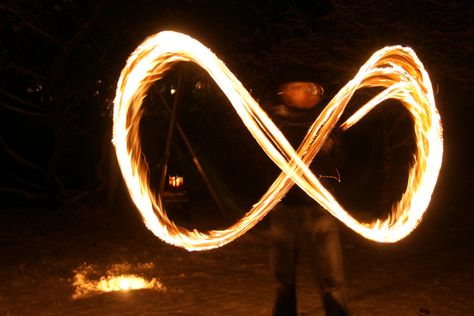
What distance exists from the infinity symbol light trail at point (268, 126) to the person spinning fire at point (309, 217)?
0.43 meters

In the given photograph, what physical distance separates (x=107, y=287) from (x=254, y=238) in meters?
4.41

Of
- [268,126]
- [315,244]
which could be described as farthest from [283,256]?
[268,126]

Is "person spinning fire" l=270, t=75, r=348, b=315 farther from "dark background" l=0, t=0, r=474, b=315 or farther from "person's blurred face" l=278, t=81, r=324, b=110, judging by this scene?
"dark background" l=0, t=0, r=474, b=315

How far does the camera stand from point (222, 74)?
6727mm

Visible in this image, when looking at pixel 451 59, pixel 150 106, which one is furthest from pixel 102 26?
pixel 451 59

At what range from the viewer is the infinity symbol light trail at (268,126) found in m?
5.96

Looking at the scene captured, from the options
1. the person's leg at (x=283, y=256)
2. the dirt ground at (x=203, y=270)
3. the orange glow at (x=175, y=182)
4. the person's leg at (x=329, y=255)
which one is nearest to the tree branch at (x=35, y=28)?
the dirt ground at (x=203, y=270)

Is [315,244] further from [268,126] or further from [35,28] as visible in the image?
[35,28]

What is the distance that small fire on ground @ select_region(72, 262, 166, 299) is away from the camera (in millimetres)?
7434

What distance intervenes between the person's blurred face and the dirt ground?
2278 mm

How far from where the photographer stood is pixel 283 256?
5.04 meters

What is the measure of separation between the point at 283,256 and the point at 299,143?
89 centimetres

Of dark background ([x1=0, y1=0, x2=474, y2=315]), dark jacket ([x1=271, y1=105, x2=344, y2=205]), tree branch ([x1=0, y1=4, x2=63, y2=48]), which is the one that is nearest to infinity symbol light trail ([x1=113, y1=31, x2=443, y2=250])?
dark jacket ([x1=271, y1=105, x2=344, y2=205])

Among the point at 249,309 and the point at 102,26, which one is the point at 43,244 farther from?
the point at 249,309
